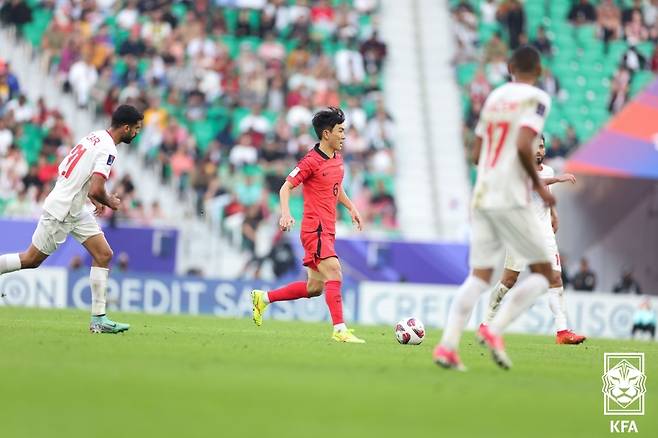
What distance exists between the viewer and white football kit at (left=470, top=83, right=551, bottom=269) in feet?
34.8

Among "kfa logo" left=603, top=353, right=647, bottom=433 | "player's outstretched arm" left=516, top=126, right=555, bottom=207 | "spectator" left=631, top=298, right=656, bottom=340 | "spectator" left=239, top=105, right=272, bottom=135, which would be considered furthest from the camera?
"spectator" left=239, top=105, right=272, bottom=135

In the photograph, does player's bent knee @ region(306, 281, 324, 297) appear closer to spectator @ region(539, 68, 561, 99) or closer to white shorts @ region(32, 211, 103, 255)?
white shorts @ region(32, 211, 103, 255)

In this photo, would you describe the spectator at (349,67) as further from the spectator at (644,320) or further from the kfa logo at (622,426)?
the kfa logo at (622,426)

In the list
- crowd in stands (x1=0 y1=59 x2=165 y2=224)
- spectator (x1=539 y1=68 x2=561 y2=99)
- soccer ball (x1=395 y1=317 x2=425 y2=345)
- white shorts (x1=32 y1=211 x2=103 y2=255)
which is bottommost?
soccer ball (x1=395 y1=317 x2=425 y2=345)

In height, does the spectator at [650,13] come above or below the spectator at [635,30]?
above

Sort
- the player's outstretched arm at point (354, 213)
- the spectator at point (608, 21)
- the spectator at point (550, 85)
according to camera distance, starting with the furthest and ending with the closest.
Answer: the spectator at point (608, 21)
the spectator at point (550, 85)
the player's outstretched arm at point (354, 213)

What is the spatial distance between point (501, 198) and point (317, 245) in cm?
427

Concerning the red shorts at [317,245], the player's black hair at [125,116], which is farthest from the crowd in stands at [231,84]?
the player's black hair at [125,116]

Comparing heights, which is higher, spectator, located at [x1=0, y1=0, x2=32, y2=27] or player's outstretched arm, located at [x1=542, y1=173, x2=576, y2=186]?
spectator, located at [x1=0, y1=0, x2=32, y2=27]

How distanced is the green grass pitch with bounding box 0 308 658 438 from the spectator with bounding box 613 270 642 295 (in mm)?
15681

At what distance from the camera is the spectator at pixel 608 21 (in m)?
36.4

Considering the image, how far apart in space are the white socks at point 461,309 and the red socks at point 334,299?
3.81m

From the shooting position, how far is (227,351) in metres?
12.2

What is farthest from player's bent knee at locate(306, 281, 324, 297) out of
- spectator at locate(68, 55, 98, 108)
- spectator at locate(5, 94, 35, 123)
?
spectator at locate(68, 55, 98, 108)
